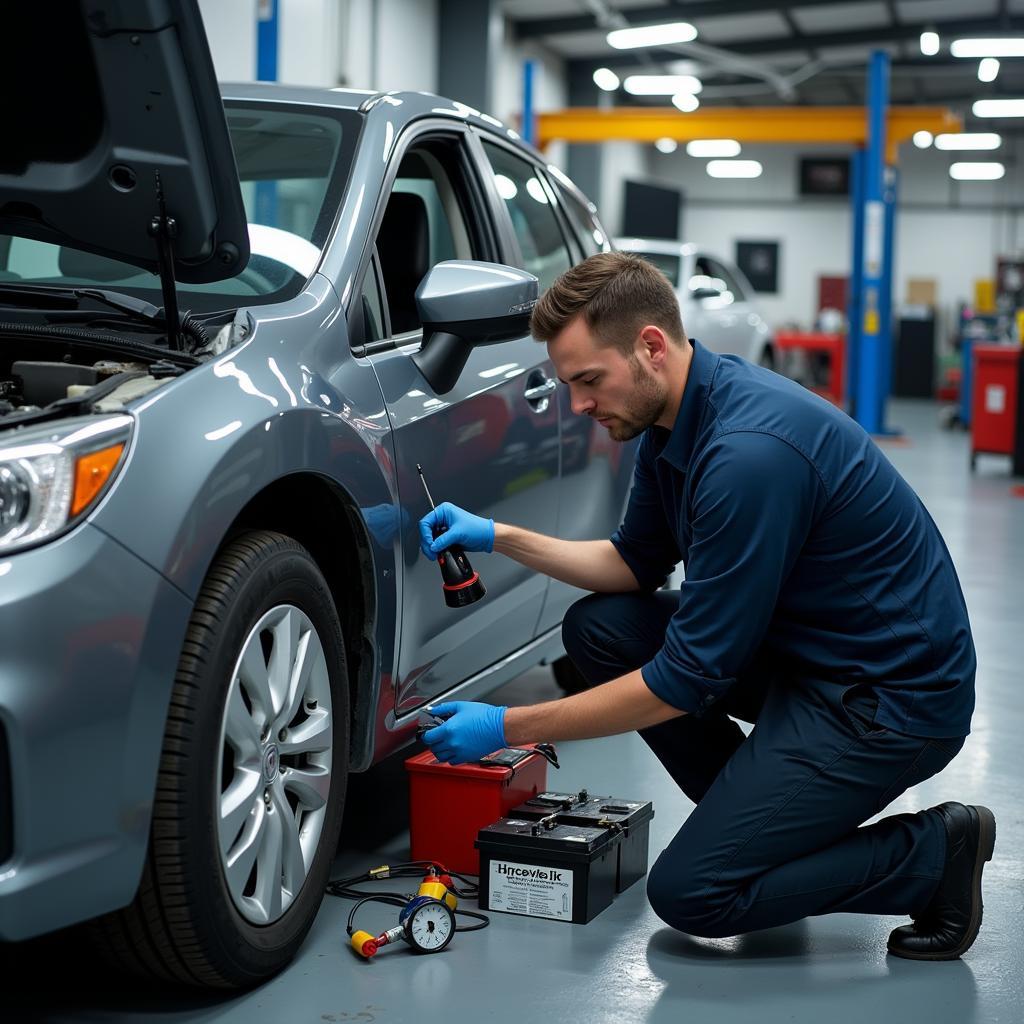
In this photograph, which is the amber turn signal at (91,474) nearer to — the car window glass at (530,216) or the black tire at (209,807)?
the black tire at (209,807)

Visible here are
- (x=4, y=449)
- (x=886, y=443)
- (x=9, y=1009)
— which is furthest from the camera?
(x=886, y=443)

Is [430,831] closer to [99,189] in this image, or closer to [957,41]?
[99,189]

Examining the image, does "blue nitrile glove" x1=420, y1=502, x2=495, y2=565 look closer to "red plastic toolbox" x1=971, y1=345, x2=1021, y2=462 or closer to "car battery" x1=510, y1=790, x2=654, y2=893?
"car battery" x1=510, y1=790, x2=654, y2=893

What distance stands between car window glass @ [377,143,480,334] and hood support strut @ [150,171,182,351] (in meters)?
0.75

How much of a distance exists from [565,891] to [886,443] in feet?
35.5

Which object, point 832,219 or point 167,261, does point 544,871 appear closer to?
point 167,261

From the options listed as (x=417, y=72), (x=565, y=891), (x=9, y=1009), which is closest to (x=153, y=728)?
(x=9, y=1009)

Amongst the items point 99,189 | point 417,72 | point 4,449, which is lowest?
point 4,449

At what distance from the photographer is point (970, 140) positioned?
21.9m

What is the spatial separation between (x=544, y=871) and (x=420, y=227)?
1369 millimetres

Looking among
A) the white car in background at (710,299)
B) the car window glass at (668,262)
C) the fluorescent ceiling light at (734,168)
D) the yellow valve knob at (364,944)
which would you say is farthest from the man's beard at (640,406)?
the fluorescent ceiling light at (734,168)

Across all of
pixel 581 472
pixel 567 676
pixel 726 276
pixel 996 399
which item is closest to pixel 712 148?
pixel 726 276

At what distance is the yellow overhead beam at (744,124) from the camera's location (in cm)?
1329

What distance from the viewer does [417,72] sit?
14.0 m
